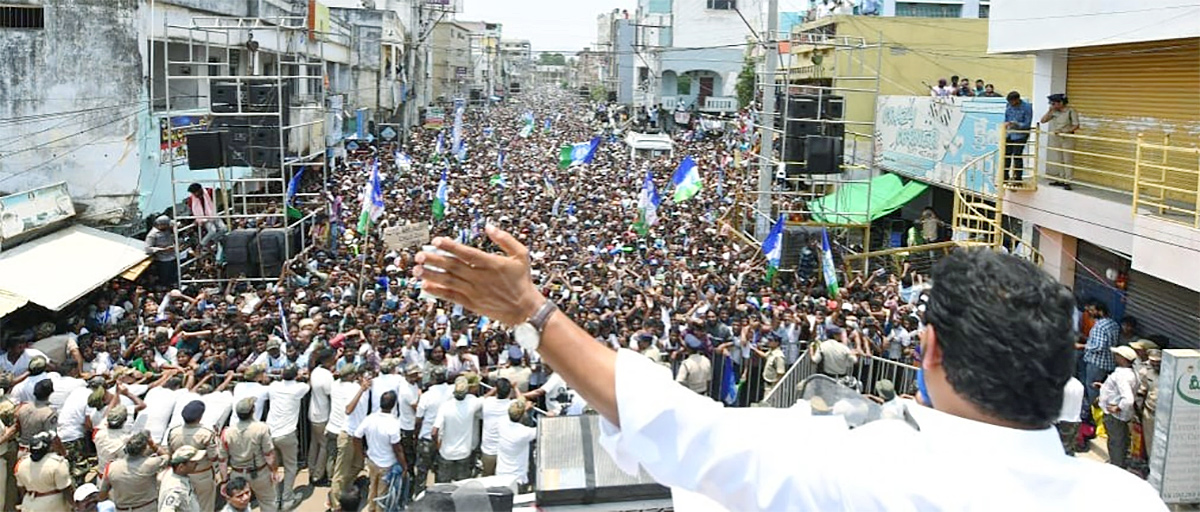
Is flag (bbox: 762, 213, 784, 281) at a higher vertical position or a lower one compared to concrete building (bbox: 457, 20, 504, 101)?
lower

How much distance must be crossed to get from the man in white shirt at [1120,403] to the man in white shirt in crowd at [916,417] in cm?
742

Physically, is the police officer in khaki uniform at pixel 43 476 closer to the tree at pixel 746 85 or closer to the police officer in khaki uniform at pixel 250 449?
the police officer in khaki uniform at pixel 250 449

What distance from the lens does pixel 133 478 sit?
6.22 m

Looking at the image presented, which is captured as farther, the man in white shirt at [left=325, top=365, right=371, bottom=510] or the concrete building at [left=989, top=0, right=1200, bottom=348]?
the concrete building at [left=989, top=0, right=1200, bottom=348]

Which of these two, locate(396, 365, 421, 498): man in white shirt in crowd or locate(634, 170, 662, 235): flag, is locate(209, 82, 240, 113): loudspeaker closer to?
locate(634, 170, 662, 235): flag

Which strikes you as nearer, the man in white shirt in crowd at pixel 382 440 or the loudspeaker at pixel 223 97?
the man in white shirt in crowd at pixel 382 440

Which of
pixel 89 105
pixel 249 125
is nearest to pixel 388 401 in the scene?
pixel 249 125

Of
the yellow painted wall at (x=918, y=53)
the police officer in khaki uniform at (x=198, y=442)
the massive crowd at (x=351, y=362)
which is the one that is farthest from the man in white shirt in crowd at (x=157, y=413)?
the yellow painted wall at (x=918, y=53)

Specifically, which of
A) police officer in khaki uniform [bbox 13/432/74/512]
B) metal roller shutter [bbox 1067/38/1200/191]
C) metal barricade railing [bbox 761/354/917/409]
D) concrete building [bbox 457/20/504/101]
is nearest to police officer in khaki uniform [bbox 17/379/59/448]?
police officer in khaki uniform [bbox 13/432/74/512]

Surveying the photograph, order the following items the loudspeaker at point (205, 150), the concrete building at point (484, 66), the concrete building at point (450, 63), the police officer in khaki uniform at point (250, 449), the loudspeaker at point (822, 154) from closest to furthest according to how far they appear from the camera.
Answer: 1. the police officer in khaki uniform at point (250, 449)
2. the loudspeaker at point (205, 150)
3. the loudspeaker at point (822, 154)
4. the concrete building at point (450, 63)
5. the concrete building at point (484, 66)

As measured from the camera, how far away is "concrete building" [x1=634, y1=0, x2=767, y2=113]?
183 feet

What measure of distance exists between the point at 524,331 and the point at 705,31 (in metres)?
Answer: 61.3

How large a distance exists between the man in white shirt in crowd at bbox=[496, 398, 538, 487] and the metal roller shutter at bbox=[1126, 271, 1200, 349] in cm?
687

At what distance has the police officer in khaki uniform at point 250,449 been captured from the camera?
22.8 feet
